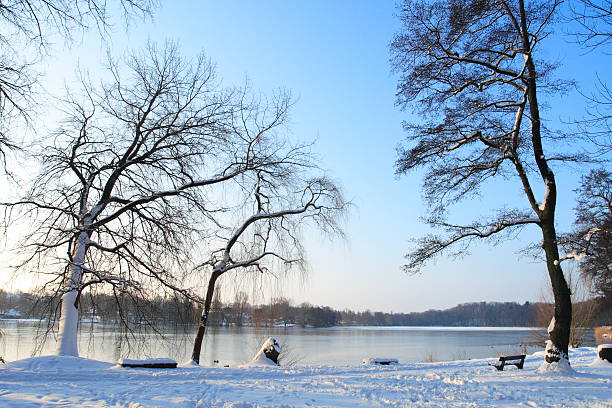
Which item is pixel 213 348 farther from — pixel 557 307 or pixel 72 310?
pixel 557 307

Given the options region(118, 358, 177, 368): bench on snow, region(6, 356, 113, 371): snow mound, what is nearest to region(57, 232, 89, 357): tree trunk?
region(6, 356, 113, 371): snow mound

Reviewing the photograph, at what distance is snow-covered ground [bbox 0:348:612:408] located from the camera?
689 cm

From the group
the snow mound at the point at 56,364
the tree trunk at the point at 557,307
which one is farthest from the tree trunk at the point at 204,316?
the tree trunk at the point at 557,307

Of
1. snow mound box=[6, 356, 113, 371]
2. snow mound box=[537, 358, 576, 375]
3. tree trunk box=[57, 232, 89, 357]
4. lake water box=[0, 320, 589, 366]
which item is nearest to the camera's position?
snow mound box=[537, 358, 576, 375]

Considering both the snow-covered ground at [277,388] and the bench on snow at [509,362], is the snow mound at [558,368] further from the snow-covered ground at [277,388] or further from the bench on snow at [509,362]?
the bench on snow at [509,362]

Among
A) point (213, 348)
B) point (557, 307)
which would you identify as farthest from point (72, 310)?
point (213, 348)

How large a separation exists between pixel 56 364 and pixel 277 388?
5604 millimetres

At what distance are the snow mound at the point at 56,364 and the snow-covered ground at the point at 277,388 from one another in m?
0.02

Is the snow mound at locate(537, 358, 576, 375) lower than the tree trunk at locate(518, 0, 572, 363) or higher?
lower

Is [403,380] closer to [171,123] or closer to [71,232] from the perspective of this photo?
[71,232]

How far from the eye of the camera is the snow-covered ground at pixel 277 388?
6891 millimetres

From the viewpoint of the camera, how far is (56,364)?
10.5 metres

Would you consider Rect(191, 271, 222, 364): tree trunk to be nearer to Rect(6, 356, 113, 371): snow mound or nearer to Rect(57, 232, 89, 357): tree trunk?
Rect(57, 232, 89, 357): tree trunk

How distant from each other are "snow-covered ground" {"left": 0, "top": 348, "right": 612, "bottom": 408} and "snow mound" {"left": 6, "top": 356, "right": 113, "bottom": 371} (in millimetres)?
20
